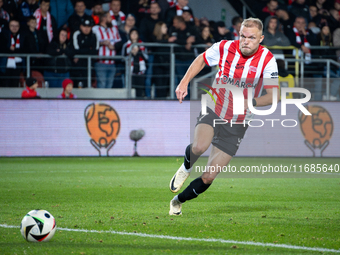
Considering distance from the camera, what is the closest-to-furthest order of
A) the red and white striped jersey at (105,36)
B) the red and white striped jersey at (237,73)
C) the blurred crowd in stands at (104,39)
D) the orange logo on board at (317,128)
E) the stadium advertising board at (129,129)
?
the red and white striped jersey at (237,73), the stadium advertising board at (129,129), the blurred crowd in stands at (104,39), the orange logo on board at (317,128), the red and white striped jersey at (105,36)

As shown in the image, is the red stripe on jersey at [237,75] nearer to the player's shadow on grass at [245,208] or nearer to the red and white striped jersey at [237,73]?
the red and white striped jersey at [237,73]

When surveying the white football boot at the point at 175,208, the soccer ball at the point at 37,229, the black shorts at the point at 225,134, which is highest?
the black shorts at the point at 225,134

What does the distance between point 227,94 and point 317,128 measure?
8.79 meters

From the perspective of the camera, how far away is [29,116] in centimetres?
1298

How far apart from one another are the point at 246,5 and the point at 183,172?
1265 cm

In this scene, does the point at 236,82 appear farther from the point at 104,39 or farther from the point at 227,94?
the point at 104,39

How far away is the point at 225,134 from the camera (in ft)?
18.4

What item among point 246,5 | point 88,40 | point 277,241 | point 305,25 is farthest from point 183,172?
point 246,5

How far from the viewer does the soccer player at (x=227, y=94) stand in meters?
5.48

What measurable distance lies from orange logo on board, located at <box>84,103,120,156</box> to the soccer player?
24.8ft

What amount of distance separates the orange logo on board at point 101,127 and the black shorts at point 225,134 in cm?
775

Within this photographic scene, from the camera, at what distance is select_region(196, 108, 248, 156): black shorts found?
555 centimetres

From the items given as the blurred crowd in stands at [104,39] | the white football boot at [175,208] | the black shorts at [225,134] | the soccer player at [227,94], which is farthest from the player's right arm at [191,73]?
the blurred crowd in stands at [104,39]

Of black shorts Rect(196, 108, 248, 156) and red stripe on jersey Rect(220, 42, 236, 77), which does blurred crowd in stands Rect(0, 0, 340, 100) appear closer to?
red stripe on jersey Rect(220, 42, 236, 77)
